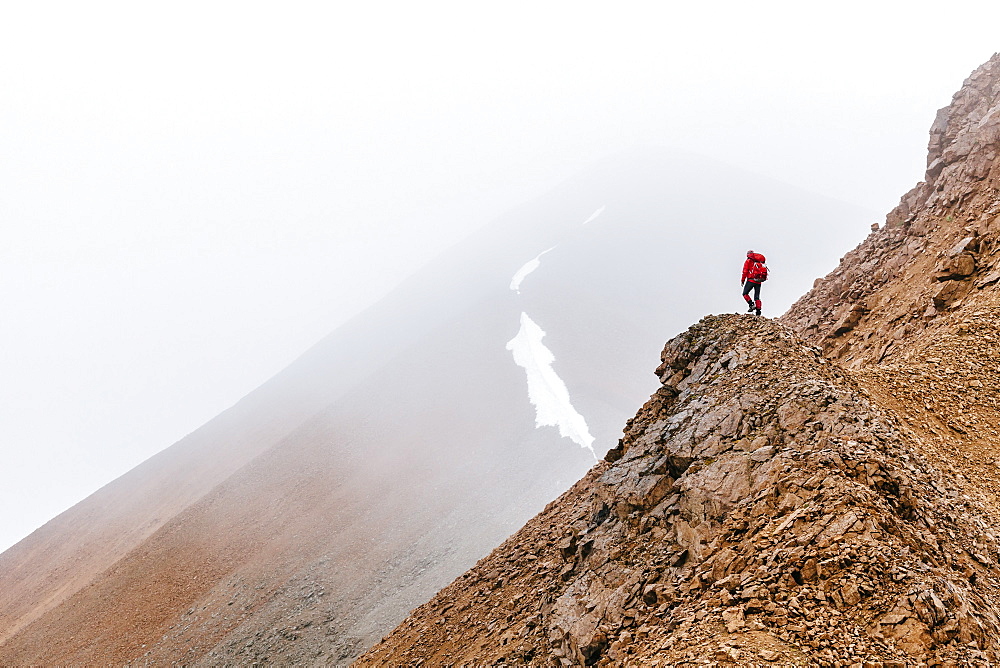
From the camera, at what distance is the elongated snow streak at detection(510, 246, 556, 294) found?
75650mm

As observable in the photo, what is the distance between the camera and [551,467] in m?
34.7

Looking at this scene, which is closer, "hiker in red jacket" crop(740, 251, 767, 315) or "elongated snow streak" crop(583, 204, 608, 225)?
"hiker in red jacket" crop(740, 251, 767, 315)

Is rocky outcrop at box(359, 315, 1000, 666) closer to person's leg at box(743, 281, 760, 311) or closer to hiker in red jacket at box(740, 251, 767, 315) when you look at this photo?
person's leg at box(743, 281, 760, 311)

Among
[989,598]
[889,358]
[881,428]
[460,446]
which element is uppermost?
[881,428]

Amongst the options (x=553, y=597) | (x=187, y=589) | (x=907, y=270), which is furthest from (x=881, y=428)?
(x=187, y=589)

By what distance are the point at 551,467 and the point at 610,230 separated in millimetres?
77083

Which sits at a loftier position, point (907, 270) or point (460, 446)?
point (907, 270)

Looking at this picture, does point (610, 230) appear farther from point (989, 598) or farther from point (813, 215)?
point (989, 598)

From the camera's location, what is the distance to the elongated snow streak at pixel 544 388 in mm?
39500

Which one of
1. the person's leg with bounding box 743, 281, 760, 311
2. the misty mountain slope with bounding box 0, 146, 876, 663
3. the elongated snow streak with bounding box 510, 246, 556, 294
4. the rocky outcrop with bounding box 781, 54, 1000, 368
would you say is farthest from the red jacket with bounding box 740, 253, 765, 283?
the elongated snow streak with bounding box 510, 246, 556, 294

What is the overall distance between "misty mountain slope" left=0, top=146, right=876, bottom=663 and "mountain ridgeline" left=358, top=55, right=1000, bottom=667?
13.6 m

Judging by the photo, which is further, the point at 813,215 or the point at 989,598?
the point at 813,215

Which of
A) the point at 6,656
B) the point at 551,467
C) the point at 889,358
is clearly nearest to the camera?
the point at 889,358

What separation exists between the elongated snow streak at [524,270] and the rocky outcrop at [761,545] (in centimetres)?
6278
